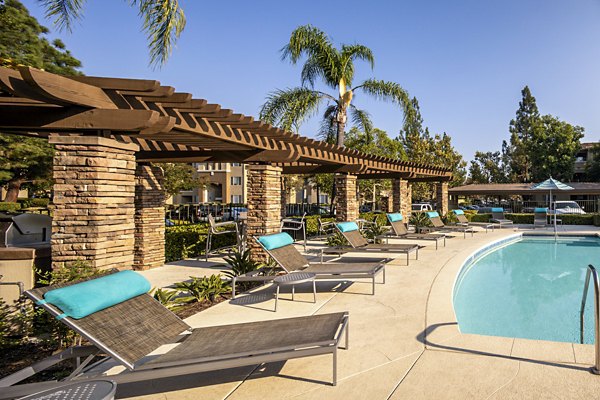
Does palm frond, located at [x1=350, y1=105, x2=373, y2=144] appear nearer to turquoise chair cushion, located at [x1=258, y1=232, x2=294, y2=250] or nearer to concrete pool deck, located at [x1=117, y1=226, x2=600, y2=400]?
turquoise chair cushion, located at [x1=258, y1=232, x2=294, y2=250]

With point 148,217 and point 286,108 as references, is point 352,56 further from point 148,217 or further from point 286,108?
point 148,217

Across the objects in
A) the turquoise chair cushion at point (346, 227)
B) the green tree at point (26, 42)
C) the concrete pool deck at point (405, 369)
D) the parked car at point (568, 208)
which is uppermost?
the green tree at point (26, 42)

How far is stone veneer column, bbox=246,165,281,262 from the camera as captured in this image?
9438 mm

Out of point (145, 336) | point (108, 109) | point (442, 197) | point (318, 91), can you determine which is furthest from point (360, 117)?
point (145, 336)

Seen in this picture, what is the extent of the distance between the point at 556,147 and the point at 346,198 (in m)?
42.2

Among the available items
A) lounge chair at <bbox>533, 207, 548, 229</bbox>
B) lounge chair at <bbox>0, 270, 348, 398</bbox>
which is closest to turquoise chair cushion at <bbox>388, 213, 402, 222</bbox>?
lounge chair at <bbox>0, 270, 348, 398</bbox>

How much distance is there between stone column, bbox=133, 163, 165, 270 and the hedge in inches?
849

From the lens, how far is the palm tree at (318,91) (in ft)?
55.1

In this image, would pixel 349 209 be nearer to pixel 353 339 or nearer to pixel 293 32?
pixel 293 32

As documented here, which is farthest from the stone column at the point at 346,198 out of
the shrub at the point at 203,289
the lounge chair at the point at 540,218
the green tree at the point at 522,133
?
the green tree at the point at 522,133

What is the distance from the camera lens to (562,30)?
552 inches

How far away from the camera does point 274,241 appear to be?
7055 millimetres

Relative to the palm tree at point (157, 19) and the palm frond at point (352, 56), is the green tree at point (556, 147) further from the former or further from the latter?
the palm tree at point (157, 19)

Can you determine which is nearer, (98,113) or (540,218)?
(98,113)
